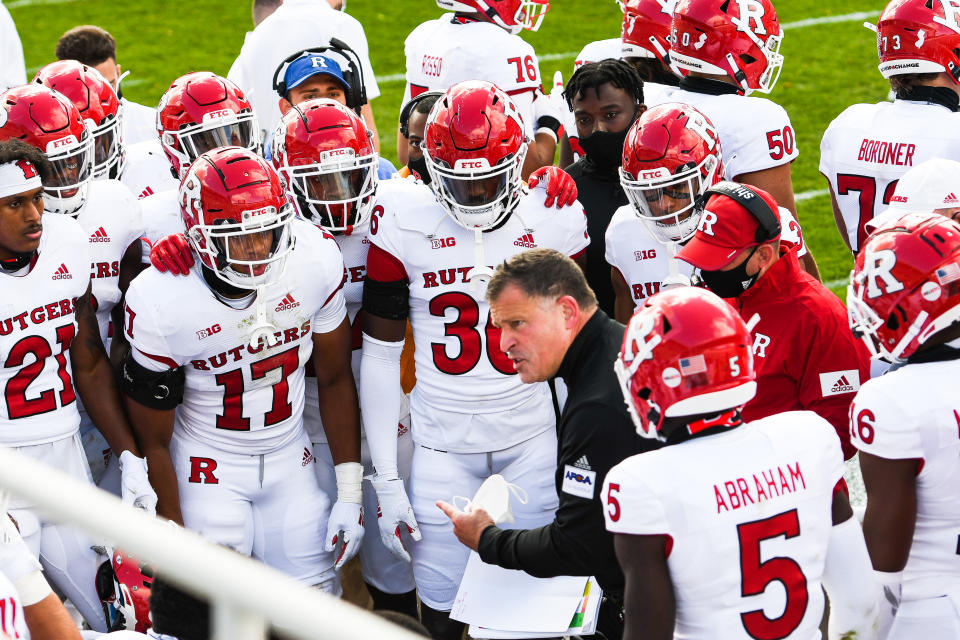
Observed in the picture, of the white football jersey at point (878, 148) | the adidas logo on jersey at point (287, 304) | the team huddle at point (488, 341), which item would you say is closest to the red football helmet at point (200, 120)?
the team huddle at point (488, 341)

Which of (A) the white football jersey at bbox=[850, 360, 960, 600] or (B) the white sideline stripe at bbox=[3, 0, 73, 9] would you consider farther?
(B) the white sideline stripe at bbox=[3, 0, 73, 9]

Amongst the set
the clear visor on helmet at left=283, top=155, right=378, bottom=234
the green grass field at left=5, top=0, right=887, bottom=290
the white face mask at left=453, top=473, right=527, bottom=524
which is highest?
the clear visor on helmet at left=283, top=155, right=378, bottom=234

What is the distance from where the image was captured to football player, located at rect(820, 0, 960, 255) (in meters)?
4.17

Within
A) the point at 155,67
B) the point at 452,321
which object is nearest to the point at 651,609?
the point at 452,321

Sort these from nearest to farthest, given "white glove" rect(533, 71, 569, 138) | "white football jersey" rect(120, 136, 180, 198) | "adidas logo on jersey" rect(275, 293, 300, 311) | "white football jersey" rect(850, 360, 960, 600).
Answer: "white football jersey" rect(850, 360, 960, 600), "adidas logo on jersey" rect(275, 293, 300, 311), "white football jersey" rect(120, 136, 180, 198), "white glove" rect(533, 71, 569, 138)

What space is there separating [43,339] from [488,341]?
1.45 m

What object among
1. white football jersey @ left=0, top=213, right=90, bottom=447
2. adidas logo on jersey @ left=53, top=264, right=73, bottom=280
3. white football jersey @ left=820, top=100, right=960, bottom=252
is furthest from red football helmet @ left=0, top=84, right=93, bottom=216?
white football jersey @ left=820, top=100, right=960, bottom=252

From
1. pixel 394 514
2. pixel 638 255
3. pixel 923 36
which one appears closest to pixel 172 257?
pixel 394 514

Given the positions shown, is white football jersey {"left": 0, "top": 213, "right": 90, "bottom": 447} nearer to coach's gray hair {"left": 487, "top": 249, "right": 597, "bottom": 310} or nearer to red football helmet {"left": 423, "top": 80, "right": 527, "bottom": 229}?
red football helmet {"left": 423, "top": 80, "right": 527, "bottom": 229}

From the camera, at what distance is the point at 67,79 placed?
181 inches

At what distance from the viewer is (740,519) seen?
7.68 ft

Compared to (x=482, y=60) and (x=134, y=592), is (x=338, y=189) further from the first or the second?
(x=482, y=60)

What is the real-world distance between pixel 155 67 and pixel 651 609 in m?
9.69

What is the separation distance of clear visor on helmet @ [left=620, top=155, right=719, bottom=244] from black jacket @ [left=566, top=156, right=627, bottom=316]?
0.37 metres
